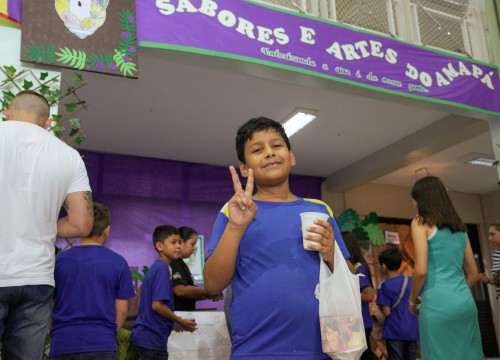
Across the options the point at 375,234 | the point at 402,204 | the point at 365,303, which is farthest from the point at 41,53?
the point at 402,204

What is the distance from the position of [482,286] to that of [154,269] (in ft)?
28.9

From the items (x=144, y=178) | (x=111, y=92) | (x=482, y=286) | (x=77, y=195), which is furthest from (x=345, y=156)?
(x=77, y=195)

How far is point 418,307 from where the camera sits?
2.79 meters

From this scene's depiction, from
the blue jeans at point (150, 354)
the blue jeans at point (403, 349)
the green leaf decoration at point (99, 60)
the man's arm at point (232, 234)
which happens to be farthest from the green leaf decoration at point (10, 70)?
the blue jeans at point (403, 349)

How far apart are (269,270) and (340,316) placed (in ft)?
0.87

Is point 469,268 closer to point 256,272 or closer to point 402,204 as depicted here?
point 256,272

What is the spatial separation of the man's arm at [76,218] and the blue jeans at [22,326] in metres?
0.30

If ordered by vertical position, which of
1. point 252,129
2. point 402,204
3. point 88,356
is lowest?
point 88,356

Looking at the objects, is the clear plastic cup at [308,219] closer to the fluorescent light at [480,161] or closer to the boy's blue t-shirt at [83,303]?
the boy's blue t-shirt at [83,303]

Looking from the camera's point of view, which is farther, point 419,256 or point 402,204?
point 402,204

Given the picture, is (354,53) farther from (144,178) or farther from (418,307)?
(144,178)

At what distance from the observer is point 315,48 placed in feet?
13.6

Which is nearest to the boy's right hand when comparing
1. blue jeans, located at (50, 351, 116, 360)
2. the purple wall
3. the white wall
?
blue jeans, located at (50, 351, 116, 360)

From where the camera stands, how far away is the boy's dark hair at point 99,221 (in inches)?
105
